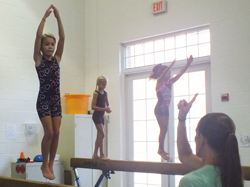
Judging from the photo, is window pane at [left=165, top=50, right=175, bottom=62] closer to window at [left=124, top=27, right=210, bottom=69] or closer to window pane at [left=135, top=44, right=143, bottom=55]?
window at [left=124, top=27, right=210, bottom=69]

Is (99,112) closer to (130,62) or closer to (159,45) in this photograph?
(159,45)

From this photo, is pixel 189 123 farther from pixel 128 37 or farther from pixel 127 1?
pixel 127 1

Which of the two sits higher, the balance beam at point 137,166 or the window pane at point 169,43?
the window pane at point 169,43

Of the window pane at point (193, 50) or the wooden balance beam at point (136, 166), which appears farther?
the window pane at point (193, 50)

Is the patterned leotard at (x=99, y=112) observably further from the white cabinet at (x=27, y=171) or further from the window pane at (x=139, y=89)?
the window pane at (x=139, y=89)

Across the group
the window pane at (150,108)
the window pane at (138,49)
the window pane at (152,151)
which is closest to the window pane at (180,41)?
the window pane at (138,49)

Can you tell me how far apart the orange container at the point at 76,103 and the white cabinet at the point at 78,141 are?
6.2 inches

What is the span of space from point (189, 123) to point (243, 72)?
50.2 inches

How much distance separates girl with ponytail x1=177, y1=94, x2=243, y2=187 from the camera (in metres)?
1.56

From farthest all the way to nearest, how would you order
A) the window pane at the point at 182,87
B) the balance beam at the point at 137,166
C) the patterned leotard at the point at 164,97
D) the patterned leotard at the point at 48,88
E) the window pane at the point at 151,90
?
the window pane at the point at 151,90 → the window pane at the point at 182,87 → the patterned leotard at the point at 164,97 → the balance beam at the point at 137,166 → the patterned leotard at the point at 48,88

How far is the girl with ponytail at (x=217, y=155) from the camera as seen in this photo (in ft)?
5.13

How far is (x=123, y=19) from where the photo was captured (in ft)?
22.1

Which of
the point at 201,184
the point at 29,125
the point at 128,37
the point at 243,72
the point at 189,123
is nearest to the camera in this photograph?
the point at 201,184

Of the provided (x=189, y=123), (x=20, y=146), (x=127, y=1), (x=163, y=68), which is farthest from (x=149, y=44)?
(x=20, y=146)
